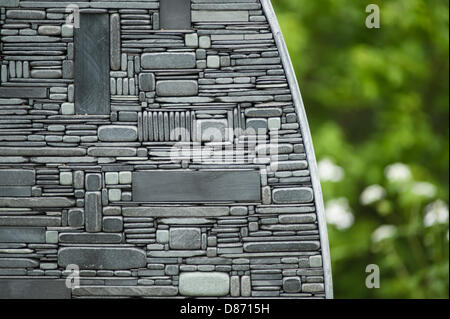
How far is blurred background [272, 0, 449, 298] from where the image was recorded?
2922 millimetres

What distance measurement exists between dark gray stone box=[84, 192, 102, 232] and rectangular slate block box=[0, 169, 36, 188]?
191 mm

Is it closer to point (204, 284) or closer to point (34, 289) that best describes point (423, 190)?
point (204, 284)

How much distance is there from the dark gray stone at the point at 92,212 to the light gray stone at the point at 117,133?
0.19 metres

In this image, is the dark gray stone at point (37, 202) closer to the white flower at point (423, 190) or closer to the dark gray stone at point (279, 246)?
the dark gray stone at point (279, 246)

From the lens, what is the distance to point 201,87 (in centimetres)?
166

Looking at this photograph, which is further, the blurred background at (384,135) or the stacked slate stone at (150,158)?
the blurred background at (384,135)

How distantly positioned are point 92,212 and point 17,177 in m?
0.27

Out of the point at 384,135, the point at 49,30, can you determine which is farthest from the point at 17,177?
the point at 384,135

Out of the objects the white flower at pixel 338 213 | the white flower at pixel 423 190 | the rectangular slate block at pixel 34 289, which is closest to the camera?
the rectangular slate block at pixel 34 289

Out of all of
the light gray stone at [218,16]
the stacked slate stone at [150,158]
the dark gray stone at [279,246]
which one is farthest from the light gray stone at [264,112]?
the dark gray stone at [279,246]

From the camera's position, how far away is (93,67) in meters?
1.64

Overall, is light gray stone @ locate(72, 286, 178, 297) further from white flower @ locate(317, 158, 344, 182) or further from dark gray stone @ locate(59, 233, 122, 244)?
white flower @ locate(317, 158, 344, 182)

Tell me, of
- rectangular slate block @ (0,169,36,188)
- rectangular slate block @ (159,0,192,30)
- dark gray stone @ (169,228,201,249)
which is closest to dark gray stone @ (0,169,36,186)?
rectangular slate block @ (0,169,36,188)

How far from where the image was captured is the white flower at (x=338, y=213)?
2.87m
